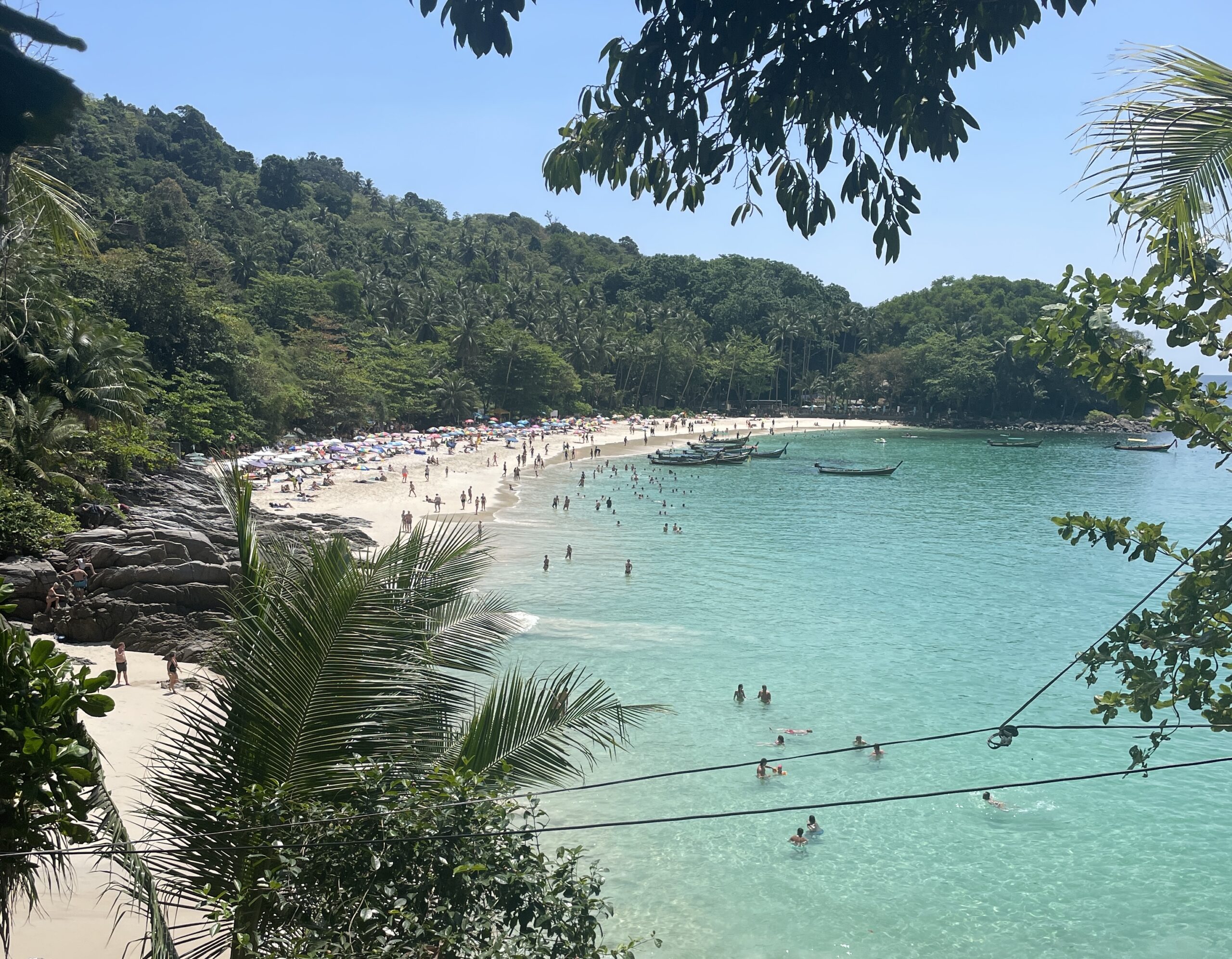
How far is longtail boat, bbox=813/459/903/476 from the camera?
201 ft

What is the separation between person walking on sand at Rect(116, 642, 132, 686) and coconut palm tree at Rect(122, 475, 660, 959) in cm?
1200

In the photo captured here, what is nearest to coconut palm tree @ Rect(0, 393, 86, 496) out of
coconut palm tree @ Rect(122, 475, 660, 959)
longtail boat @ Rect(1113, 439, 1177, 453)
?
coconut palm tree @ Rect(122, 475, 660, 959)

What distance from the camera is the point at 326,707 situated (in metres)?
5.24

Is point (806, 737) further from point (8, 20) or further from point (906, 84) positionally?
point (8, 20)

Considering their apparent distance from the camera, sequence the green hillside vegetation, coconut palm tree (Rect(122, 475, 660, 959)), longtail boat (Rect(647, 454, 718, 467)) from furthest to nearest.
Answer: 1. longtail boat (Rect(647, 454, 718, 467))
2. the green hillside vegetation
3. coconut palm tree (Rect(122, 475, 660, 959))

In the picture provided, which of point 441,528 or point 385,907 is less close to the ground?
point 441,528

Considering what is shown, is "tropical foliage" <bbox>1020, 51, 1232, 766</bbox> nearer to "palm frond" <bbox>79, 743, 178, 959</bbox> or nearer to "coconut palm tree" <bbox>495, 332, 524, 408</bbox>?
"palm frond" <bbox>79, 743, 178, 959</bbox>

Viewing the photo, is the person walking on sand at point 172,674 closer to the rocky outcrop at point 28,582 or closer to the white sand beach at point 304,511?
the white sand beach at point 304,511

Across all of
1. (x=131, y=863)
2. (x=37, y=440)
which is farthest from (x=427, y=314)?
(x=131, y=863)

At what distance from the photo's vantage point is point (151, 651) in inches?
712

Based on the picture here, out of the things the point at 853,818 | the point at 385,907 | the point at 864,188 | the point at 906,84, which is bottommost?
the point at 853,818

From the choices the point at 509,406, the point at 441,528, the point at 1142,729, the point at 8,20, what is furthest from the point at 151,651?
the point at 509,406

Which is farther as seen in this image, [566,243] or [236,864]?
[566,243]

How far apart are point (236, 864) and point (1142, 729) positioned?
802 inches
